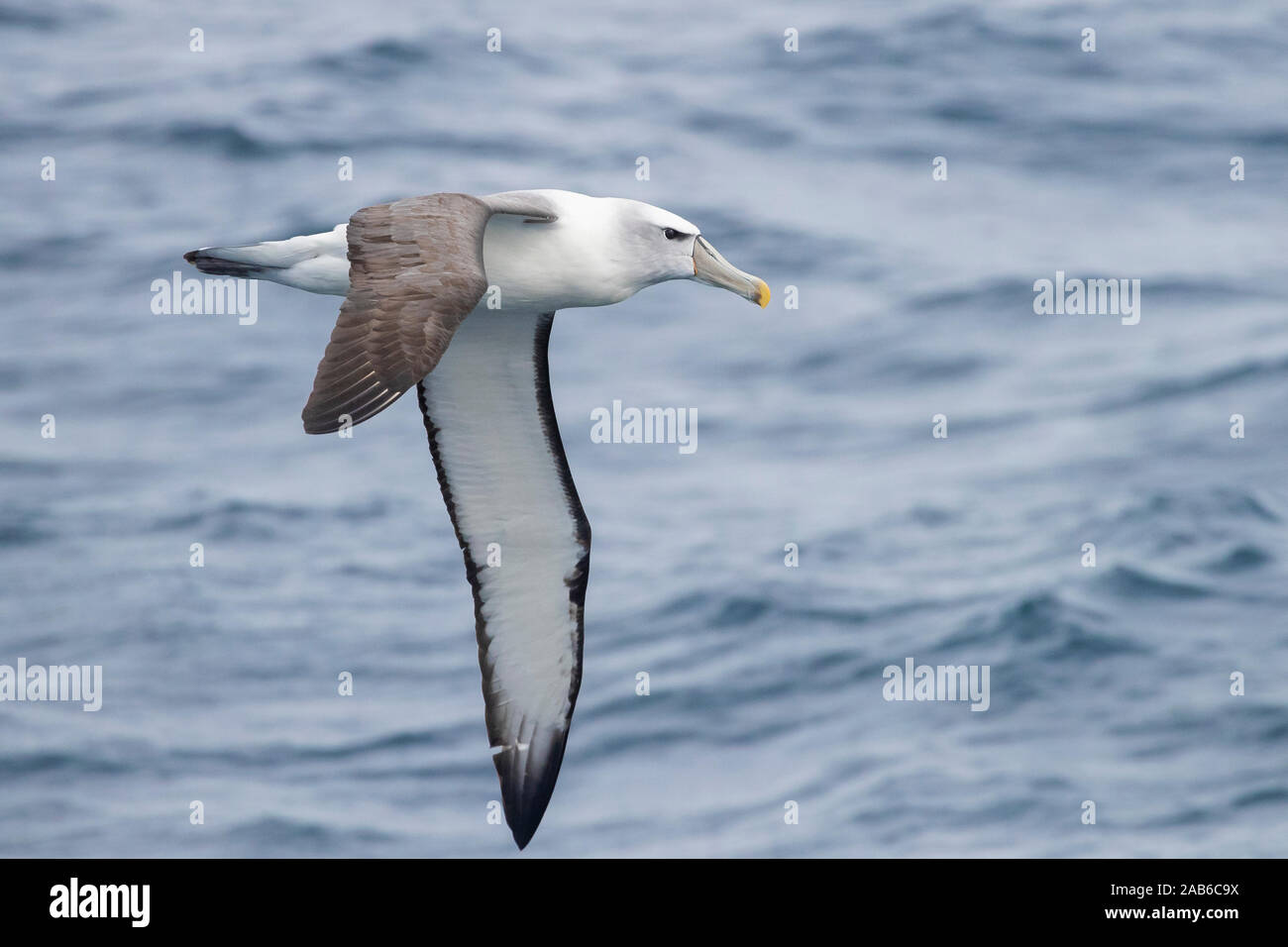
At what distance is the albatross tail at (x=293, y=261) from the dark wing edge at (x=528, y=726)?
6.74 feet

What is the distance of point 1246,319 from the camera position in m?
24.9

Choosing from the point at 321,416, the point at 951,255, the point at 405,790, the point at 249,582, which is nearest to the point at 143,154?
the point at 249,582

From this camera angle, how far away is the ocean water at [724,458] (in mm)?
18938

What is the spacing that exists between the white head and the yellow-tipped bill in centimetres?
6

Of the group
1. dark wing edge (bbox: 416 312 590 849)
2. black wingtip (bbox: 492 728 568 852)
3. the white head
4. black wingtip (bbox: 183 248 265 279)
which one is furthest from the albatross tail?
black wingtip (bbox: 492 728 568 852)

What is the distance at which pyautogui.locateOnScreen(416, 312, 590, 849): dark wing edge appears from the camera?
39.8 ft

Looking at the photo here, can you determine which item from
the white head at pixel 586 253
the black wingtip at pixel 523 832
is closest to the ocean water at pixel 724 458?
the black wingtip at pixel 523 832

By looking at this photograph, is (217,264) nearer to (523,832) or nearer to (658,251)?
(658,251)

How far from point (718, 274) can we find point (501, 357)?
5.83 ft

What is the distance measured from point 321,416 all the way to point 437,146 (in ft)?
76.1

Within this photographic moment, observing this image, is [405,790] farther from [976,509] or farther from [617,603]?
[976,509]

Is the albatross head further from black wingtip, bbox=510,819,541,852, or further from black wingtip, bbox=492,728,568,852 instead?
black wingtip, bbox=510,819,541,852

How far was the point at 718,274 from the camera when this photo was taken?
33.8 feet

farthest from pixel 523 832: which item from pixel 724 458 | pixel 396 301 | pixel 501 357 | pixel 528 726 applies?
pixel 724 458
